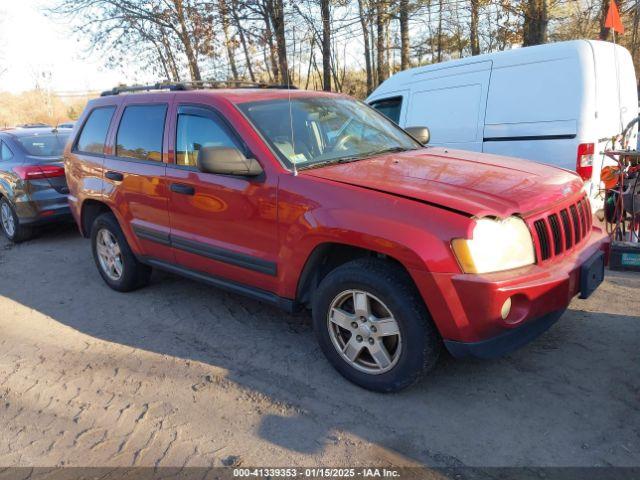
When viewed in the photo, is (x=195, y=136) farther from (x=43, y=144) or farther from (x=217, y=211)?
(x=43, y=144)

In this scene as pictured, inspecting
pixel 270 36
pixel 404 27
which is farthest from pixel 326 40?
pixel 404 27

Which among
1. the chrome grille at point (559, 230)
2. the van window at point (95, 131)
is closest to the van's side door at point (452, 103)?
the chrome grille at point (559, 230)

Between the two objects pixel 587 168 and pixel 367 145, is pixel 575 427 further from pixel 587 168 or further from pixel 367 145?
pixel 587 168

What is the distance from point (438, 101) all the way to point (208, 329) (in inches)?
177

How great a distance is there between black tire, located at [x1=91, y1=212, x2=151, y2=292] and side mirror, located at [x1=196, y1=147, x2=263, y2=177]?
195 centimetres

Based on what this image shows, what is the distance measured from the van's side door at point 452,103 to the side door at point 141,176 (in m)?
3.87

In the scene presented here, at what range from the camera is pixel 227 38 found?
15531 millimetres

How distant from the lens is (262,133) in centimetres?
355

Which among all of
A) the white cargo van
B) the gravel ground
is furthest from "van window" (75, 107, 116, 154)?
the white cargo van

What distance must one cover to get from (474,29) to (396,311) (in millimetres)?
16038

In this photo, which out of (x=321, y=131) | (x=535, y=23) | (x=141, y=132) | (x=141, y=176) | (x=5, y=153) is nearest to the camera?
(x=321, y=131)

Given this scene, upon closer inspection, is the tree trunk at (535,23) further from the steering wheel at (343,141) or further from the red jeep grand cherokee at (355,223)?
the steering wheel at (343,141)

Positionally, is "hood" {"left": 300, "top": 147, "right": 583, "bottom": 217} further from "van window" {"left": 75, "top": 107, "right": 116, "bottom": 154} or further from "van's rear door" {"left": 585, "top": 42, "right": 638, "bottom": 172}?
"van window" {"left": 75, "top": 107, "right": 116, "bottom": 154}

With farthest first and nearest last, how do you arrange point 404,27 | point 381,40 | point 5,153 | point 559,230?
point 381,40
point 404,27
point 5,153
point 559,230
